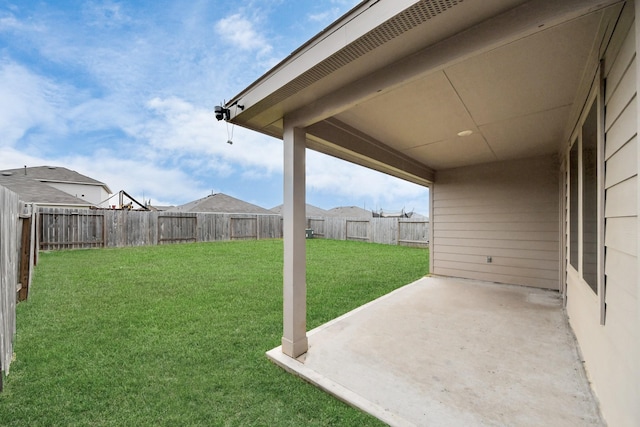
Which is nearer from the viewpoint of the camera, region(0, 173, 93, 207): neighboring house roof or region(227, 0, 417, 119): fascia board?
region(227, 0, 417, 119): fascia board

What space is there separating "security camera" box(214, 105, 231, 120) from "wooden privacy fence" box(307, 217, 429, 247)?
952 cm

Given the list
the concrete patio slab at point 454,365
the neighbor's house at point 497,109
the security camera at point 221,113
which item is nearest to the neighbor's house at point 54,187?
the security camera at point 221,113

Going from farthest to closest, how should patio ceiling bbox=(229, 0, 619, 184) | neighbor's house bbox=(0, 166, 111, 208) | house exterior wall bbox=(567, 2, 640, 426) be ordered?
neighbor's house bbox=(0, 166, 111, 208) < patio ceiling bbox=(229, 0, 619, 184) < house exterior wall bbox=(567, 2, 640, 426)

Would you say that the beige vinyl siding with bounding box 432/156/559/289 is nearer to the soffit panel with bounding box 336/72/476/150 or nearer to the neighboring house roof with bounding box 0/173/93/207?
the soffit panel with bounding box 336/72/476/150

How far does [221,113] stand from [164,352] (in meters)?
2.13

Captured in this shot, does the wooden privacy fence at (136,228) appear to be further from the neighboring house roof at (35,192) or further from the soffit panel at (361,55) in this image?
the soffit panel at (361,55)

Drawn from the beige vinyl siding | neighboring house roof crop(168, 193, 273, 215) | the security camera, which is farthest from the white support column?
neighboring house roof crop(168, 193, 273, 215)

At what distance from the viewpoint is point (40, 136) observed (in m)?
23.0

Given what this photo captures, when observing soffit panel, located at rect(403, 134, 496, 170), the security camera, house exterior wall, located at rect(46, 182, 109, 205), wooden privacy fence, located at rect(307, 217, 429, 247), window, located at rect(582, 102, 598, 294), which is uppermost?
house exterior wall, located at rect(46, 182, 109, 205)

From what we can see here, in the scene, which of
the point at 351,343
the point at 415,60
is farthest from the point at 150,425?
the point at 415,60

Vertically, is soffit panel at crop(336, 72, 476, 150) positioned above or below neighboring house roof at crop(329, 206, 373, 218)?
above

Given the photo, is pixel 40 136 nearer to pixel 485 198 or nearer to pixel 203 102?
pixel 203 102

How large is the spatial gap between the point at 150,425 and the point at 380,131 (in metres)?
3.07

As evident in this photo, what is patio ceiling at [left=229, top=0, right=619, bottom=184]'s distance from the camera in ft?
4.20
